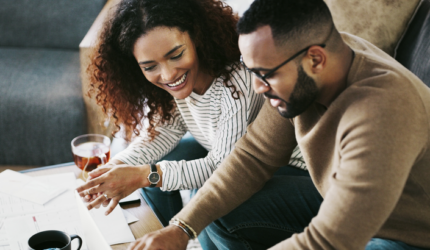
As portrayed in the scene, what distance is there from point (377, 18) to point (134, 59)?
0.86 meters

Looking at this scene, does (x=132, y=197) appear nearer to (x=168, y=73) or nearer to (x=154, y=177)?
(x=154, y=177)

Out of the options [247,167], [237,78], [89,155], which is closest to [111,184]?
[89,155]

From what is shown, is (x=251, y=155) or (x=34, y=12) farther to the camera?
(x=34, y=12)

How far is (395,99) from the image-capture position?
2.44 ft

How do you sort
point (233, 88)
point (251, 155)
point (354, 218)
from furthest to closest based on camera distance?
point (233, 88) → point (251, 155) → point (354, 218)

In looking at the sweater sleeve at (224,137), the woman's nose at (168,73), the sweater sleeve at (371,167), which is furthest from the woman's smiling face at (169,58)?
the sweater sleeve at (371,167)

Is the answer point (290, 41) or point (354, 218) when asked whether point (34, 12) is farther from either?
point (354, 218)

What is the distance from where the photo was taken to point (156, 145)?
1.47 meters

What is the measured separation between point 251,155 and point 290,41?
393 millimetres

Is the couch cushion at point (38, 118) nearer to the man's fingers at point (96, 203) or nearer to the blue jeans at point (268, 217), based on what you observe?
the man's fingers at point (96, 203)

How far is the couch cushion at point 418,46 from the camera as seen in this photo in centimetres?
127

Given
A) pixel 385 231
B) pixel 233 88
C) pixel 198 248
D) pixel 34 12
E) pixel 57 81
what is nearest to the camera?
pixel 385 231

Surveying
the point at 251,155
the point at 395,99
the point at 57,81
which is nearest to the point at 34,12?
the point at 57,81

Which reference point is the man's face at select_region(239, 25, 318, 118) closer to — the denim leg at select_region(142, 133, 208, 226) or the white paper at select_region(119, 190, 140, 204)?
the white paper at select_region(119, 190, 140, 204)
